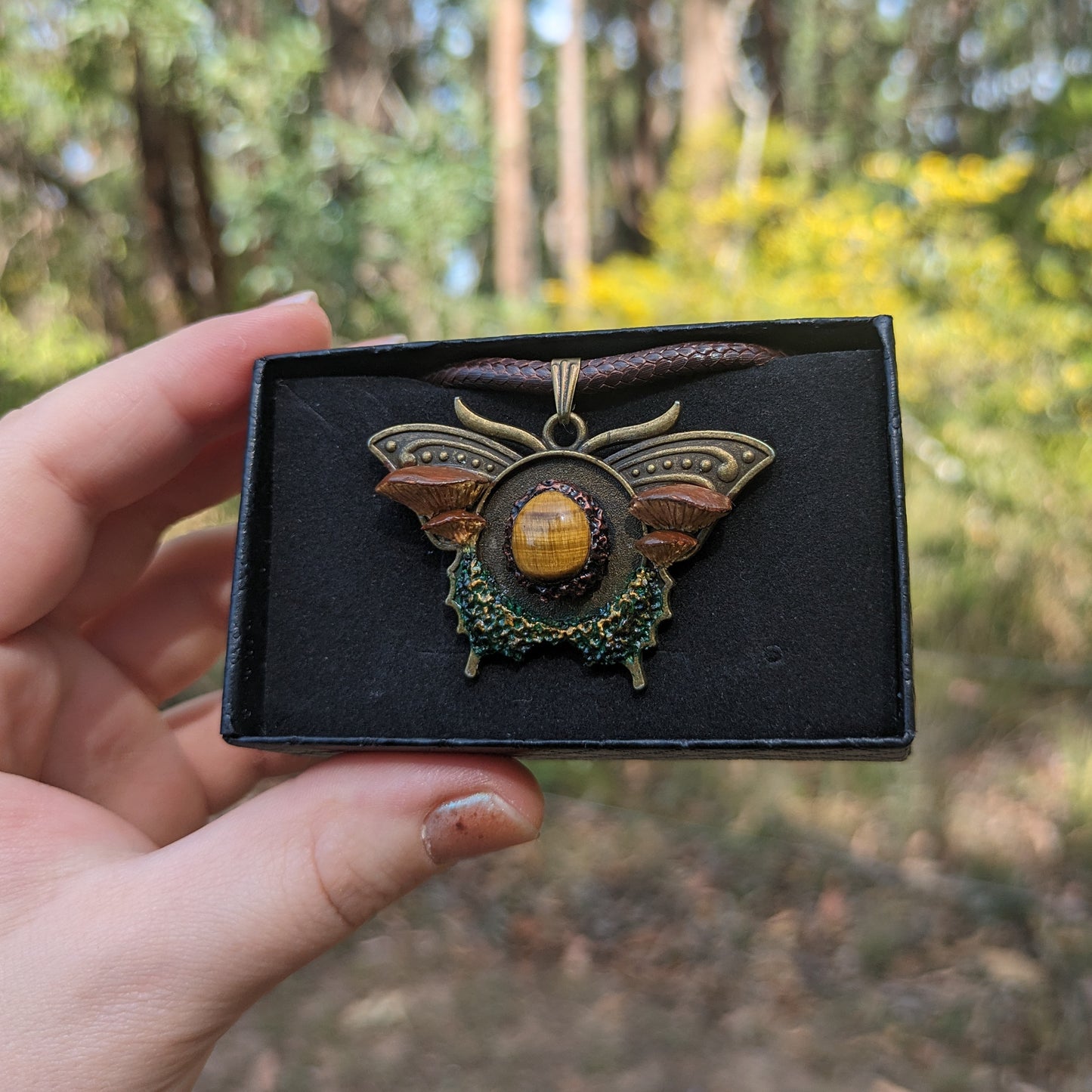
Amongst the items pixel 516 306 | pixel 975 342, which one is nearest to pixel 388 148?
pixel 516 306

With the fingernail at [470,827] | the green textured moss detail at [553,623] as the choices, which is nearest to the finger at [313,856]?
the fingernail at [470,827]

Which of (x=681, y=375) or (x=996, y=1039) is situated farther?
(x=996, y=1039)

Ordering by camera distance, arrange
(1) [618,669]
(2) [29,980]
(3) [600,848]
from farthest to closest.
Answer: (3) [600,848], (1) [618,669], (2) [29,980]

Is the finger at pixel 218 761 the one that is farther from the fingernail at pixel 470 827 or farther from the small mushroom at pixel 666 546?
the small mushroom at pixel 666 546

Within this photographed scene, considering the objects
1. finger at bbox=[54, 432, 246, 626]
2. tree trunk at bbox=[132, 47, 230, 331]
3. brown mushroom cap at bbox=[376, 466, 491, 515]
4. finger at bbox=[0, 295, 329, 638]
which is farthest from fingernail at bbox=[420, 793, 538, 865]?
tree trunk at bbox=[132, 47, 230, 331]

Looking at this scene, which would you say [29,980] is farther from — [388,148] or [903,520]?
[388,148]

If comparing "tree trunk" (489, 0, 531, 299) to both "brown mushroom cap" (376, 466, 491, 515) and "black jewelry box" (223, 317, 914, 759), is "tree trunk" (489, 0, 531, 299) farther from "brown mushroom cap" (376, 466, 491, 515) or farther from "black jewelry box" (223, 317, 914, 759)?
"brown mushroom cap" (376, 466, 491, 515)
